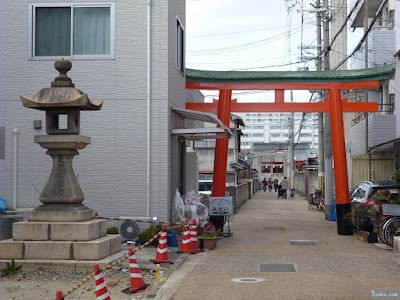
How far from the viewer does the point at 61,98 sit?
40.1ft

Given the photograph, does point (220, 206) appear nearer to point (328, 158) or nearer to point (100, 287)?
point (328, 158)

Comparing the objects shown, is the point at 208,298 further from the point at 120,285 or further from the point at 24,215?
the point at 24,215

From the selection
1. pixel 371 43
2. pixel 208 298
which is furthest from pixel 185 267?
pixel 371 43

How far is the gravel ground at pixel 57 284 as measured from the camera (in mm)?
9930

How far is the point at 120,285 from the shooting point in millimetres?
10680

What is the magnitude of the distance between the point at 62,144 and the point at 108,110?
392 cm

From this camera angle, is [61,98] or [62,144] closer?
[61,98]

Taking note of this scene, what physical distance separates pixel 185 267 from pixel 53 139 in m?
3.82

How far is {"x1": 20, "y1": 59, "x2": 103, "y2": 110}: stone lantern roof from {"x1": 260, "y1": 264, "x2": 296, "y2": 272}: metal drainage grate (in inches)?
195

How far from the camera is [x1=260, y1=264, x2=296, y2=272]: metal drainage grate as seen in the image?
11.5 m

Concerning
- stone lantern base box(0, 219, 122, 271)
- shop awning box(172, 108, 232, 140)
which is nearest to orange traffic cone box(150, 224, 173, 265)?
stone lantern base box(0, 219, 122, 271)

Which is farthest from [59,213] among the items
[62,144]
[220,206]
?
[220,206]

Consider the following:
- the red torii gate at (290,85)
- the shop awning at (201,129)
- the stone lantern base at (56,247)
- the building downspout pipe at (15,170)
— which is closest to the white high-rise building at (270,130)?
the red torii gate at (290,85)

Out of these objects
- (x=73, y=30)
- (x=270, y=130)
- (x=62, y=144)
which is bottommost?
(x=62, y=144)
